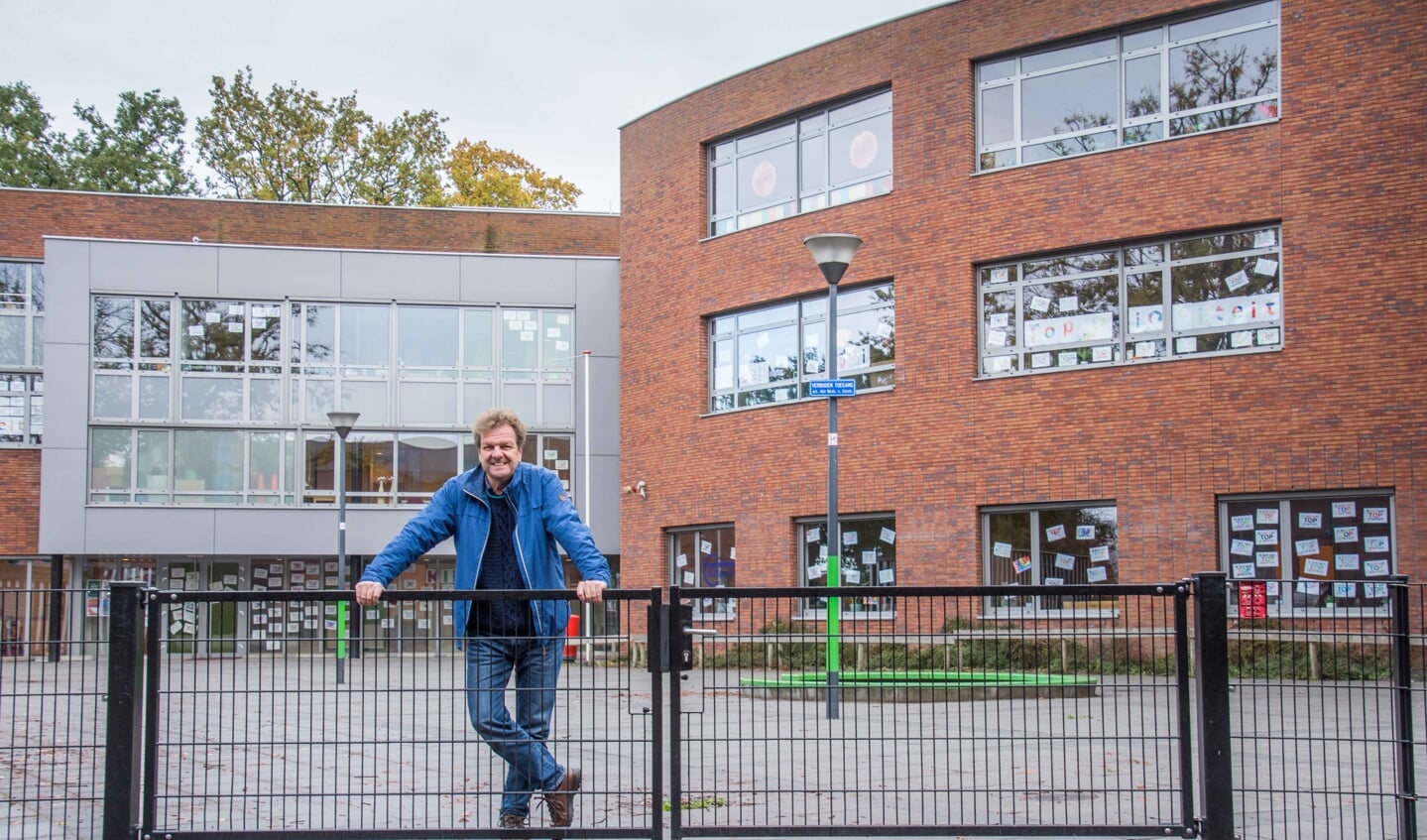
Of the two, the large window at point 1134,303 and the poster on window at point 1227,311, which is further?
the large window at point 1134,303

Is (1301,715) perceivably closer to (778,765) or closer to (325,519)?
(778,765)

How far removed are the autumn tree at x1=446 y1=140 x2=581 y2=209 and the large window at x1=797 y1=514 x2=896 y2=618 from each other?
25846mm

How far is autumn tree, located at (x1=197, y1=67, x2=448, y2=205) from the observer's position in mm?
46719

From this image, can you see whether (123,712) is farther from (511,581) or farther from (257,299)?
(257,299)

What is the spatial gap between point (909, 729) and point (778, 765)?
1.86 feet

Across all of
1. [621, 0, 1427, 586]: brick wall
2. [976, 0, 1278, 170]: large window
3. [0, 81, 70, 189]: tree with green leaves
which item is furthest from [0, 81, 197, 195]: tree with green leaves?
[976, 0, 1278, 170]: large window

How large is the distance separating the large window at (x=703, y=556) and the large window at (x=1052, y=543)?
492 centimetres

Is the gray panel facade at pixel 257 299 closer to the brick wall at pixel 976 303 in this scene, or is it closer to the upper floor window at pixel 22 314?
the upper floor window at pixel 22 314

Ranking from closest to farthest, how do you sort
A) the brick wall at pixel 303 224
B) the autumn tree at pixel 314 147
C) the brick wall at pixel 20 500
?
1. the brick wall at pixel 20 500
2. the brick wall at pixel 303 224
3. the autumn tree at pixel 314 147

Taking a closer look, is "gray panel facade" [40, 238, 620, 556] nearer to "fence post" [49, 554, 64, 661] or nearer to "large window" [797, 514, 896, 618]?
"large window" [797, 514, 896, 618]

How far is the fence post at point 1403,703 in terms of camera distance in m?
6.38

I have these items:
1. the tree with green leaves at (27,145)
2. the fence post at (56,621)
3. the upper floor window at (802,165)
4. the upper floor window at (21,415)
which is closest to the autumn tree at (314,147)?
the tree with green leaves at (27,145)

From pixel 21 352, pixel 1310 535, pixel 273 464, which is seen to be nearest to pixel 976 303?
pixel 1310 535

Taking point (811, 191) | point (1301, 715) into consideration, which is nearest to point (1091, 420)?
point (811, 191)
